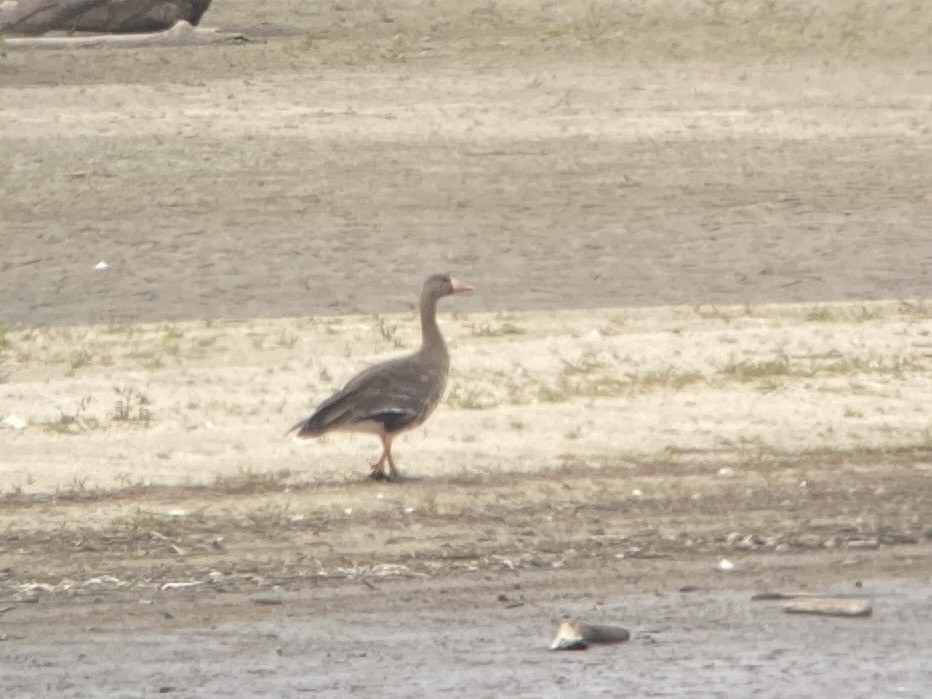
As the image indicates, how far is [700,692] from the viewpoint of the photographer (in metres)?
6.90

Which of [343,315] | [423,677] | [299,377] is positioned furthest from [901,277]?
[423,677]

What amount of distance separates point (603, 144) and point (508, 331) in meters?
4.91

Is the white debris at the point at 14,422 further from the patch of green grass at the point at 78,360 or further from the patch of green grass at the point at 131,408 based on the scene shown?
the patch of green grass at the point at 78,360

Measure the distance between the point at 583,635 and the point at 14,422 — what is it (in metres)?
3.63

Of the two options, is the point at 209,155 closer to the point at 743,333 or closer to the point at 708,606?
the point at 743,333

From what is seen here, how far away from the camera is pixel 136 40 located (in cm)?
2041

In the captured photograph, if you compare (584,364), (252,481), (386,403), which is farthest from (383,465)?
(584,364)

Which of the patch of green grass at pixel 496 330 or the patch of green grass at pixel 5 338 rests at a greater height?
the patch of green grass at pixel 496 330

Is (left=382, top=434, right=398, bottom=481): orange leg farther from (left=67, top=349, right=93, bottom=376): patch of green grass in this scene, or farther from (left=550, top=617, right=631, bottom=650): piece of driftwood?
(left=67, top=349, right=93, bottom=376): patch of green grass

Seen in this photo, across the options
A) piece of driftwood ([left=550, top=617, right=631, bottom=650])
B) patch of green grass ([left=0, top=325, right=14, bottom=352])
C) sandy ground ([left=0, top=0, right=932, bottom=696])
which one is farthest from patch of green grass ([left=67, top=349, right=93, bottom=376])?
piece of driftwood ([left=550, top=617, right=631, bottom=650])

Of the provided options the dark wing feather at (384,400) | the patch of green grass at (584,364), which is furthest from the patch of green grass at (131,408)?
the patch of green grass at (584,364)

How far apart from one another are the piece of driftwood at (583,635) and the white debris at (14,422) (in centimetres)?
345

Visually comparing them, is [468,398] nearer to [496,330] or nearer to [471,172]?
[496,330]

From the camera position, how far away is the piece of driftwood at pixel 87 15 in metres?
20.7
